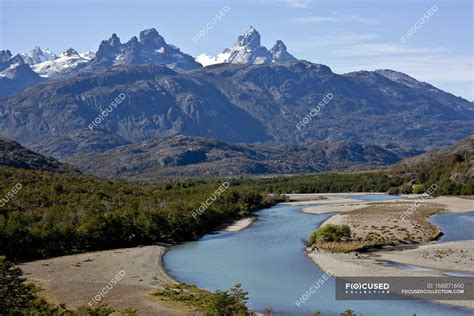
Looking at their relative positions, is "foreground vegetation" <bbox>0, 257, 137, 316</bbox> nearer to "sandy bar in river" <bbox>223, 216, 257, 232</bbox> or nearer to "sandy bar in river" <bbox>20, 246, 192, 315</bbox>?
"sandy bar in river" <bbox>20, 246, 192, 315</bbox>

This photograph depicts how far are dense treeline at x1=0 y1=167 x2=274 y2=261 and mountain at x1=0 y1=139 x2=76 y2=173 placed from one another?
45.7 m

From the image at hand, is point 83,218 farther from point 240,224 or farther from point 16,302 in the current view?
point 16,302

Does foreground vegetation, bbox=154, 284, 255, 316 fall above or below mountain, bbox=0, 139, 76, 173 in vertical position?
below

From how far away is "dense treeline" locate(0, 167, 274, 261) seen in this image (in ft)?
252

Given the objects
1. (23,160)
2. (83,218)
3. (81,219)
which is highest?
(23,160)

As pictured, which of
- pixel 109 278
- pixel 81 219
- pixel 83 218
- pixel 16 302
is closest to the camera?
pixel 16 302

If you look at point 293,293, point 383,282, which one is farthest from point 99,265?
point 383,282

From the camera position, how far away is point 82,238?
272ft

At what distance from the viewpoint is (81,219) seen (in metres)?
87.9

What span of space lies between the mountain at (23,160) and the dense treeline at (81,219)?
4574 centimetres

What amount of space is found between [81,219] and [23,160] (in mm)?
94468

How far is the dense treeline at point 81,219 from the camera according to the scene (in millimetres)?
76875

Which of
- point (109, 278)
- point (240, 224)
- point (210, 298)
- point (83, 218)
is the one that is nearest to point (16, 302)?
point (210, 298)

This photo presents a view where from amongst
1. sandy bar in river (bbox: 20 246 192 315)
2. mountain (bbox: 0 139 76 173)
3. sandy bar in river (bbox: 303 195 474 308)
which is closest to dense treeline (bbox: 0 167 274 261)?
sandy bar in river (bbox: 20 246 192 315)
